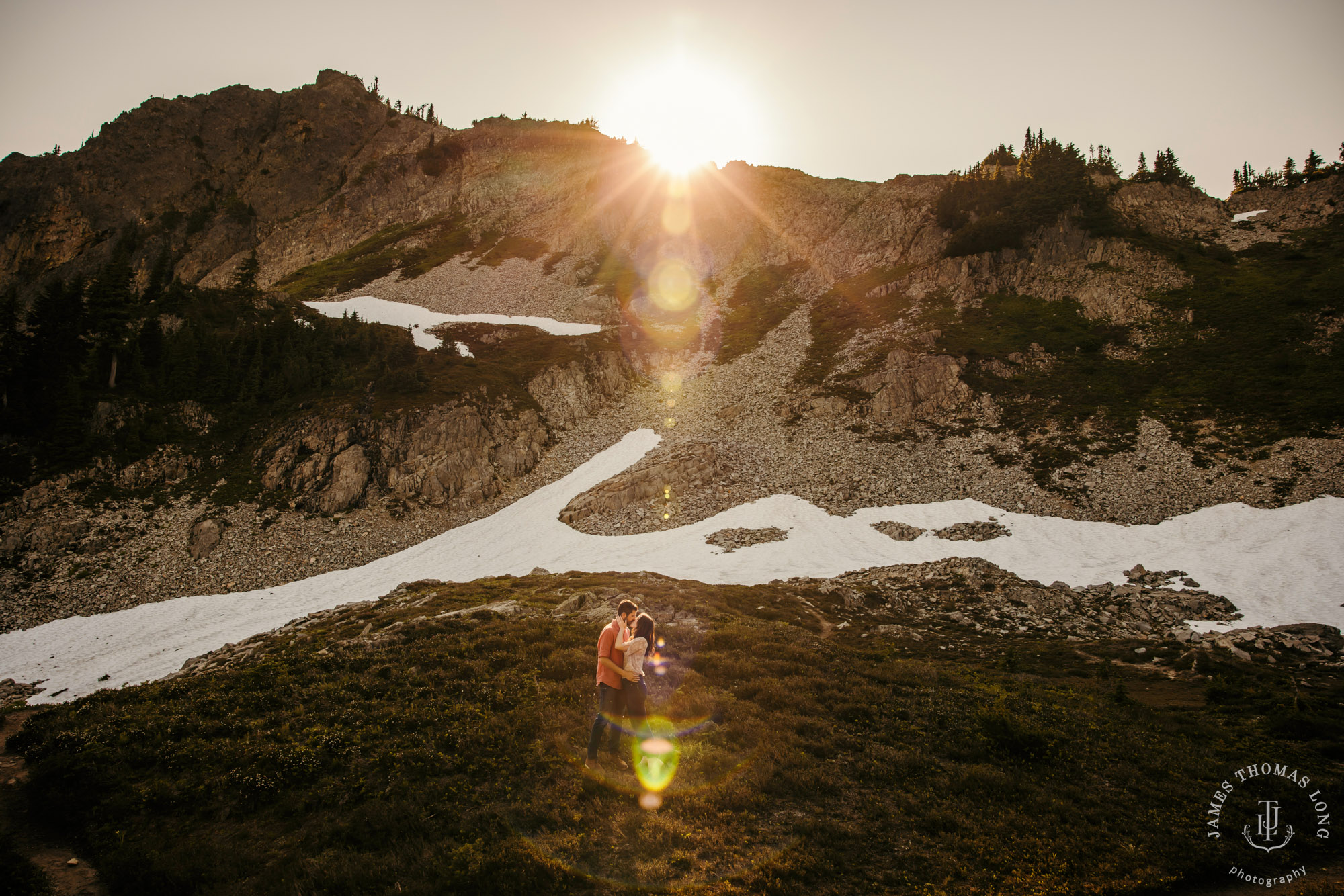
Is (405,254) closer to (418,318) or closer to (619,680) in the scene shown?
(418,318)

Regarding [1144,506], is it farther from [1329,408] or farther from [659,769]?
[659,769]

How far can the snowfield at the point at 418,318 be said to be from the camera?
76938 mm

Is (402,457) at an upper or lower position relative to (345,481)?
upper

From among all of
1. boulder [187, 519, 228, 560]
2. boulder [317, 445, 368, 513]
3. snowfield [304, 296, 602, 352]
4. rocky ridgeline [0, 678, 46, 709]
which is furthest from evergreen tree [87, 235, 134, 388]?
rocky ridgeline [0, 678, 46, 709]

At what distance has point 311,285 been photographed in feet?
304

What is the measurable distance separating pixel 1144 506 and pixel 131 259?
170779 mm

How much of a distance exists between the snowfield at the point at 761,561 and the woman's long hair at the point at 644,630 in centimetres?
2337

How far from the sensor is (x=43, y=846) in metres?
9.38

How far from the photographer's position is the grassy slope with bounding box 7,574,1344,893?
8.38 m

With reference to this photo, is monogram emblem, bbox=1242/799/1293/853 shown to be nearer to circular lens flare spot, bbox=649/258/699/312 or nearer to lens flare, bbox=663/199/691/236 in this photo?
circular lens flare spot, bbox=649/258/699/312

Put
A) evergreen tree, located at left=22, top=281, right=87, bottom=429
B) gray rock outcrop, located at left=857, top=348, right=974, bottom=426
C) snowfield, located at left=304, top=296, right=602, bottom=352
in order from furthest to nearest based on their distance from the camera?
snowfield, located at left=304, top=296, right=602, bottom=352
gray rock outcrop, located at left=857, top=348, right=974, bottom=426
evergreen tree, located at left=22, top=281, right=87, bottom=429

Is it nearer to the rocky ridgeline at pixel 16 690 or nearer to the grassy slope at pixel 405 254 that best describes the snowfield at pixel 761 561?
the rocky ridgeline at pixel 16 690

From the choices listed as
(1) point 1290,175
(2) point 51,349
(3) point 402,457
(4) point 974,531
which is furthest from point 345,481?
(1) point 1290,175

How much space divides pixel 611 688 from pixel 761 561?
27355 mm
